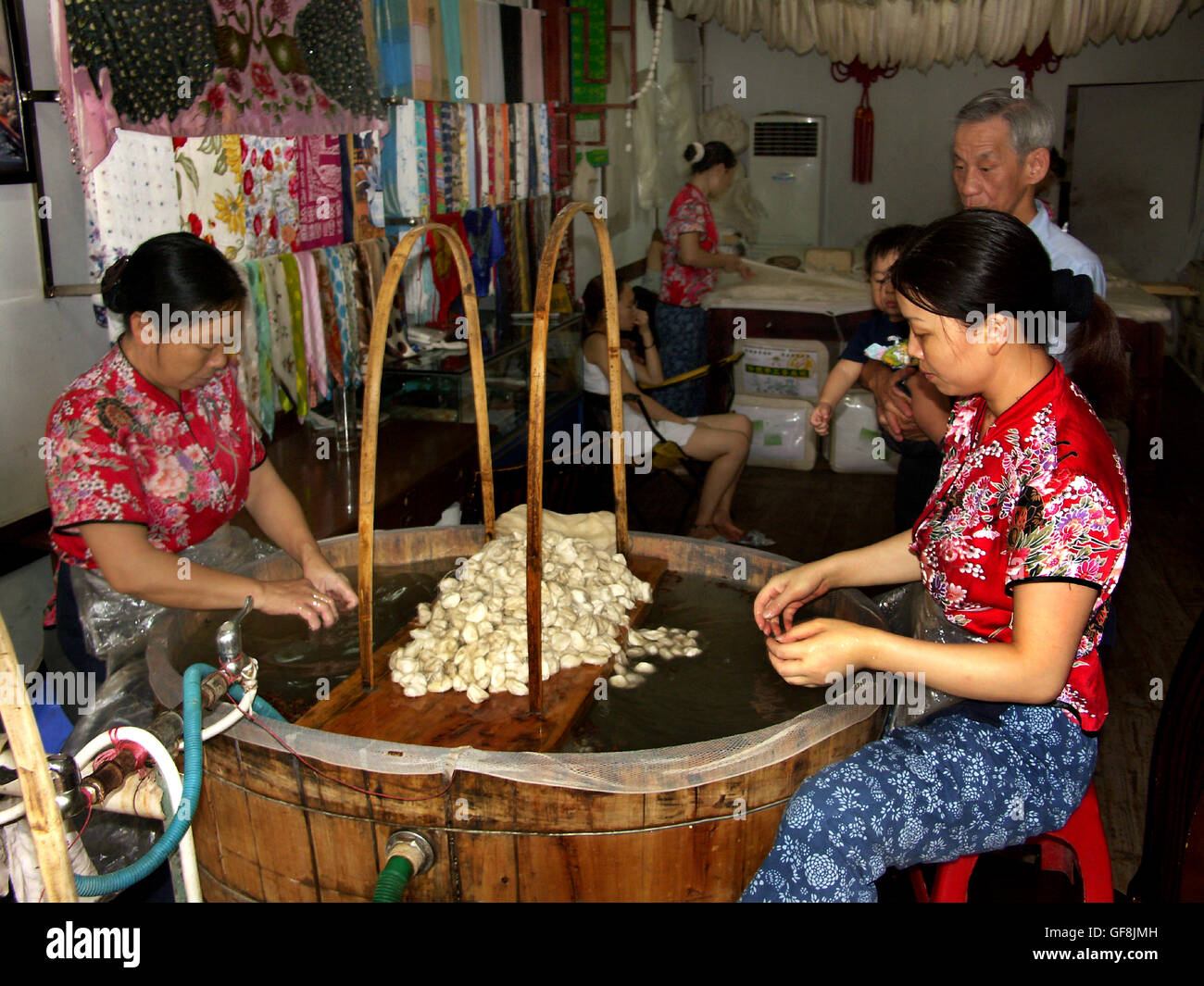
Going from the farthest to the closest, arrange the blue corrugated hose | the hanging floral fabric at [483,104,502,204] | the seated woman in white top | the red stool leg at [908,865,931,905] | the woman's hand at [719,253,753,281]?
1. the woman's hand at [719,253,753,281]
2. the hanging floral fabric at [483,104,502,204]
3. the seated woman in white top
4. the red stool leg at [908,865,931,905]
5. the blue corrugated hose

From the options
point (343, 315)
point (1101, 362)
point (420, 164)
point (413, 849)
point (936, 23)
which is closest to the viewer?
point (413, 849)

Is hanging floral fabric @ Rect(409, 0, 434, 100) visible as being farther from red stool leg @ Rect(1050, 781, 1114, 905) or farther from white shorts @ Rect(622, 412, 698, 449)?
red stool leg @ Rect(1050, 781, 1114, 905)

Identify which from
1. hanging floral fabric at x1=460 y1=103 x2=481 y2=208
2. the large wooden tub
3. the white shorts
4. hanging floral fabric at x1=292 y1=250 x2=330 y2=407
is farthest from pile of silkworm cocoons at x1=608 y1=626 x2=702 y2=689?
hanging floral fabric at x1=460 y1=103 x2=481 y2=208

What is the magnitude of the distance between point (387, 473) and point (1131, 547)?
12.1ft

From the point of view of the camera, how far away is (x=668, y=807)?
1.65 meters

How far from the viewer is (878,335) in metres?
3.59

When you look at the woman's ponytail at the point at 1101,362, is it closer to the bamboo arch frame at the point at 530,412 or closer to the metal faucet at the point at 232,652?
the bamboo arch frame at the point at 530,412

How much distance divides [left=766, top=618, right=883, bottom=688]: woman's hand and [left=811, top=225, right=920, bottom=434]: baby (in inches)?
65.6

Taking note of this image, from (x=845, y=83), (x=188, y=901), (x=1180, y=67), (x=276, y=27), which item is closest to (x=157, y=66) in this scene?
(x=276, y=27)

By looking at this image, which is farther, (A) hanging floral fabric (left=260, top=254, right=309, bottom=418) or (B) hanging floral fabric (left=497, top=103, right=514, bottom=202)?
(B) hanging floral fabric (left=497, top=103, right=514, bottom=202)

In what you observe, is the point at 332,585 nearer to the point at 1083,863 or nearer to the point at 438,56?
the point at 1083,863

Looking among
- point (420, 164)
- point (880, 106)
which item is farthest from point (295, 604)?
point (880, 106)

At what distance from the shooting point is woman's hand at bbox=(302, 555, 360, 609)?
2371 mm
